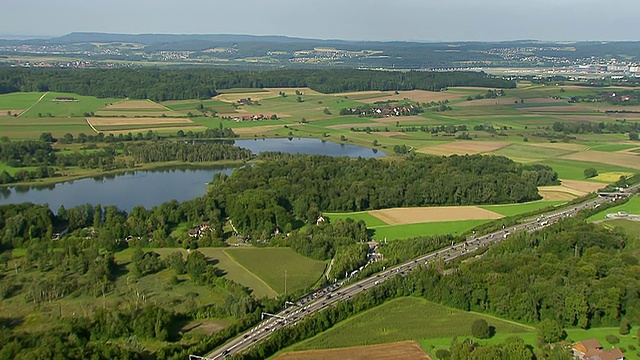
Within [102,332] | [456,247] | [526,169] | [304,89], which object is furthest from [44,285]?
[304,89]

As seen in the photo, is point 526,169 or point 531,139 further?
point 531,139

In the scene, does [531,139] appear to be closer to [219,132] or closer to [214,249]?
[219,132]

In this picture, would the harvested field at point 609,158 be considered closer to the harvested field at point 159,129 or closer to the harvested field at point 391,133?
the harvested field at point 391,133

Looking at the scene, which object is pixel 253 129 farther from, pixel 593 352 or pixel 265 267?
pixel 593 352

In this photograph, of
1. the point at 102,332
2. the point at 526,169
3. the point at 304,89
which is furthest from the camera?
the point at 304,89

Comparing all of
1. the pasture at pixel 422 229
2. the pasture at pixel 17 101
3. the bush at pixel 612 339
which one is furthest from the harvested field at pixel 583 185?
the pasture at pixel 17 101

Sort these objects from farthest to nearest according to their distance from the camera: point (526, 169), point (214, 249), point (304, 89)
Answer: point (304, 89) → point (526, 169) → point (214, 249)

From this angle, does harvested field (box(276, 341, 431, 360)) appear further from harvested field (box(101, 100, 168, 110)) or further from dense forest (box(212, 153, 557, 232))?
harvested field (box(101, 100, 168, 110))
